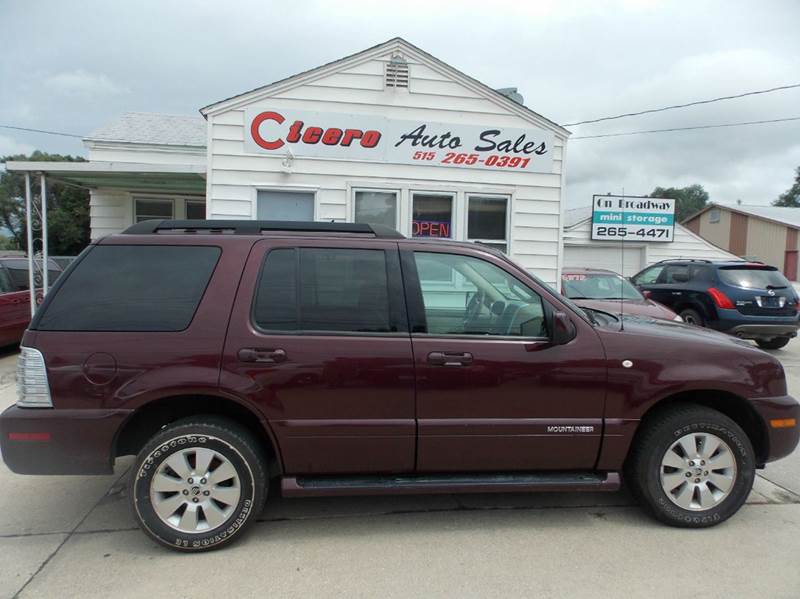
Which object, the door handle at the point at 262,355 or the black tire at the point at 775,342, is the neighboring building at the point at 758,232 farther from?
the door handle at the point at 262,355

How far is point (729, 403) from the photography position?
3521 millimetres

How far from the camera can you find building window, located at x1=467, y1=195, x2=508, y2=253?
8.11 m

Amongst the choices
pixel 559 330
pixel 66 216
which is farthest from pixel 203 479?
pixel 66 216

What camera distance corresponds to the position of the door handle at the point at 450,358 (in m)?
3.15

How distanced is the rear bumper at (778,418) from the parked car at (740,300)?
6.26 meters

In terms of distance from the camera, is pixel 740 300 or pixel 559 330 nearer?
pixel 559 330

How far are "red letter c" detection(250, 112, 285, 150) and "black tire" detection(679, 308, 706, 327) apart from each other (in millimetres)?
Result: 7649

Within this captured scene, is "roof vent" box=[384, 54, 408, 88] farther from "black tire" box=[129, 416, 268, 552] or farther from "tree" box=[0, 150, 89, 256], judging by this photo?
"tree" box=[0, 150, 89, 256]

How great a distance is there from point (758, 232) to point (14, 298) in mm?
39864

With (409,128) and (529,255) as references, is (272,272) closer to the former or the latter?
(409,128)

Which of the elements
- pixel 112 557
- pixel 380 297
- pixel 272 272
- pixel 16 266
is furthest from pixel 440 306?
pixel 16 266

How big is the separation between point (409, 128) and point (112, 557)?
6380 mm

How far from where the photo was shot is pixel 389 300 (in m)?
3.26

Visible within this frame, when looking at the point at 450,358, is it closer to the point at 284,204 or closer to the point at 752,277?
the point at 284,204
